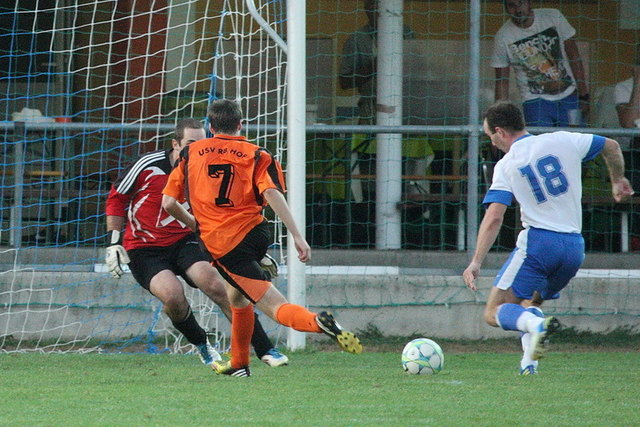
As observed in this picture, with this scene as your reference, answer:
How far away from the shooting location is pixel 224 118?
653 centimetres

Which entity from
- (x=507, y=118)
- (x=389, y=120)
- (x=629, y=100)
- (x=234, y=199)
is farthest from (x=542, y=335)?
(x=629, y=100)

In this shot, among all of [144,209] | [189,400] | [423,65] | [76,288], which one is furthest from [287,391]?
[423,65]

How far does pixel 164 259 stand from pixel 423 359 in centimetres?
197

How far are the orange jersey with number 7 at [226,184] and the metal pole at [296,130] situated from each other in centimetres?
190

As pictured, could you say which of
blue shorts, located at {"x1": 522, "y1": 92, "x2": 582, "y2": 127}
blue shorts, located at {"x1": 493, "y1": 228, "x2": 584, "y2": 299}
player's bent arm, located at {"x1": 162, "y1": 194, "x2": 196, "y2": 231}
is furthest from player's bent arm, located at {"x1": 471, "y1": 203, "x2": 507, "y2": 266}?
blue shorts, located at {"x1": 522, "y1": 92, "x2": 582, "y2": 127}

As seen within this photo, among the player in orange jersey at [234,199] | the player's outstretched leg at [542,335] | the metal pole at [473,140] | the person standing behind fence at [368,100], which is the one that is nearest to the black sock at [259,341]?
the player in orange jersey at [234,199]

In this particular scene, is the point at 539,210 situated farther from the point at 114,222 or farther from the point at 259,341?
the point at 114,222

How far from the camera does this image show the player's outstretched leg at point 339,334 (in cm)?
594

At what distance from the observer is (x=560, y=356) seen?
8.41 meters

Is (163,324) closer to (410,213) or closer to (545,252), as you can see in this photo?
(410,213)

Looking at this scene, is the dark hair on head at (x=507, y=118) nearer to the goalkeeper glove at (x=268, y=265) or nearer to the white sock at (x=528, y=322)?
the white sock at (x=528, y=322)

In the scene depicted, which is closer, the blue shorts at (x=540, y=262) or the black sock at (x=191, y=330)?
the blue shorts at (x=540, y=262)

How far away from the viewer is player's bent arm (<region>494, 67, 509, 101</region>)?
10070mm

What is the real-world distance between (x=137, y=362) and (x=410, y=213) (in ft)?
12.2
